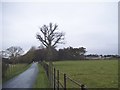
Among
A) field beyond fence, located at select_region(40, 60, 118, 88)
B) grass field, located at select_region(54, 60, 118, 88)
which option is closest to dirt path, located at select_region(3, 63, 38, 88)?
field beyond fence, located at select_region(40, 60, 118, 88)

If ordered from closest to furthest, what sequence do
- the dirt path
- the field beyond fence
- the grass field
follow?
the field beyond fence, the dirt path, the grass field

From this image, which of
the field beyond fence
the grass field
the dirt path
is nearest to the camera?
the field beyond fence

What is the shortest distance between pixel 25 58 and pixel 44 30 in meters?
54.1

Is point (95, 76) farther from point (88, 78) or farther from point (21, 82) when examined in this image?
point (21, 82)

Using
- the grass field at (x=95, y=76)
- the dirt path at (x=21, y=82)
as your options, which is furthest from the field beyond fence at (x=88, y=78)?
the dirt path at (x=21, y=82)

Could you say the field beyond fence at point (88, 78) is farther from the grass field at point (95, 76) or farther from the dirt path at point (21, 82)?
the dirt path at point (21, 82)

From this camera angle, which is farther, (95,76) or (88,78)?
(95,76)

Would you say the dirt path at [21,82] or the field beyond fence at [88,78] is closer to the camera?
the field beyond fence at [88,78]

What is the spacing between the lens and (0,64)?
17.9 m

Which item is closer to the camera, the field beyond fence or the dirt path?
the field beyond fence

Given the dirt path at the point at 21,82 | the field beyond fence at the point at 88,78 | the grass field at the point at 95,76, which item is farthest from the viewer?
the grass field at the point at 95,76

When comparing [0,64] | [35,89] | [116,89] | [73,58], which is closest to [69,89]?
[35,89]

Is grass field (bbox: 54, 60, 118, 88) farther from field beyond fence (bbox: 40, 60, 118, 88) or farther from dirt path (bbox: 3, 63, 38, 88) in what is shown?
dirt path (bbox: 3, 63, 38, 88)

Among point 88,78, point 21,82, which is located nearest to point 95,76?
point 88,78
